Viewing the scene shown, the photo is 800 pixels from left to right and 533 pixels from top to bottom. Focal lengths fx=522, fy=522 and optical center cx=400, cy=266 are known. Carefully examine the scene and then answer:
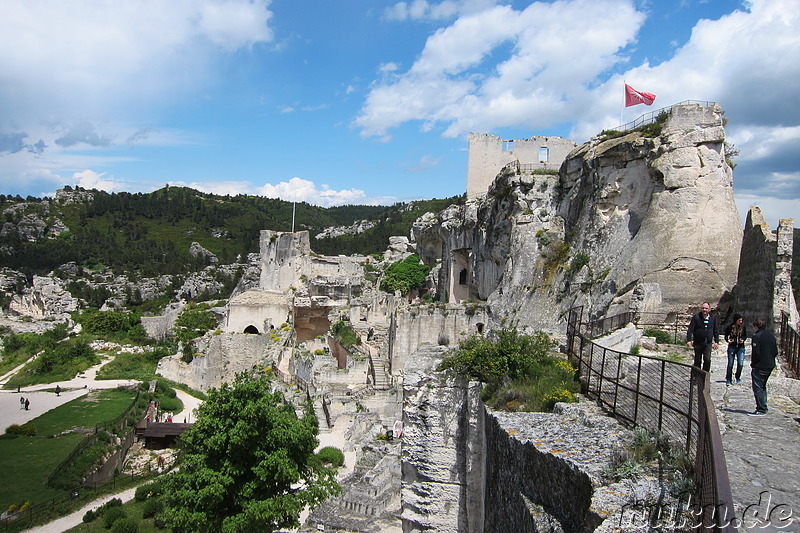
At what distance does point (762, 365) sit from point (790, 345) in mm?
5362

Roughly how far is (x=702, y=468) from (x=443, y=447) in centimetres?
523

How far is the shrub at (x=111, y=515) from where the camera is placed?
15945 millimetres

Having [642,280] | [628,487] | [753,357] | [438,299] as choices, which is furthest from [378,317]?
[628,487]

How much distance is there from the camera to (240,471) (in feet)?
39.5

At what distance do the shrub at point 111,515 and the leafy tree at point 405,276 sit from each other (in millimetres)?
29139

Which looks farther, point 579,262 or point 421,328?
point 421,328

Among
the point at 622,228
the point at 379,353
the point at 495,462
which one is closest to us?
the point at 495,462

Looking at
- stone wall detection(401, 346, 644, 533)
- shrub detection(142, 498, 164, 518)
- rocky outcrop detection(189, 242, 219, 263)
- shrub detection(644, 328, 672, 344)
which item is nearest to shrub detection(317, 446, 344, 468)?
shrub detection(142, 498, 164, 518)

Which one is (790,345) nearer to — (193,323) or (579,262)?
(579,262)

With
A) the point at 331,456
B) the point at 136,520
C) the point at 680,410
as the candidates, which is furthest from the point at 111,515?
the point at 680,410

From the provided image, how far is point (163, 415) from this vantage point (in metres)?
26.5

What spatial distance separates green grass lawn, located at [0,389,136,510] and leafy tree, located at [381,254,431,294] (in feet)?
72.7

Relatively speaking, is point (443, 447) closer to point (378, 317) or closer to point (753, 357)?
point (753, 357)

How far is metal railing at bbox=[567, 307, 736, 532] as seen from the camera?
9.24ft
